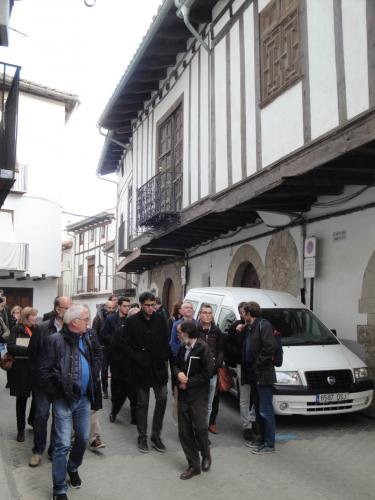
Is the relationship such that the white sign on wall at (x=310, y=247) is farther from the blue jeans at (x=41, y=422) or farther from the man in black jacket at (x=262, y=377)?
the blue jeans at (x=41, y=422)

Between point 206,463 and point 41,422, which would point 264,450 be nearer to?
point 206,463

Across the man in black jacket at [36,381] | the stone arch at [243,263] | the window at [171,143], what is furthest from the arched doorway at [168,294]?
the man in black jacket at [36,381]

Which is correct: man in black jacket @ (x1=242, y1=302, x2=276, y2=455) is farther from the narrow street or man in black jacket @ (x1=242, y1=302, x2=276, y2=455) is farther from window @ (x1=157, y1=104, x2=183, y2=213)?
window @ (x1=157, y1=104, x2=183, y2=213)

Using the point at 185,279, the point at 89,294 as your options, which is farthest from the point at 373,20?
the point at 89,294

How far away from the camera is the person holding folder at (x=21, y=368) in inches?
241

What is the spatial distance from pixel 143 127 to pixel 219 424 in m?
12.4

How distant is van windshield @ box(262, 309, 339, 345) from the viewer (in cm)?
752

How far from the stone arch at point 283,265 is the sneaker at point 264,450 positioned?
4.65 m

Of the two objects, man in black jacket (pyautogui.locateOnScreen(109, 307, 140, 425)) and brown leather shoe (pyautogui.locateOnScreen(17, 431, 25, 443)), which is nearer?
brown leather shoe (pyautogui.locateOnScreen(17, 431, 25, 443))

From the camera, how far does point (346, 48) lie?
7.28 m

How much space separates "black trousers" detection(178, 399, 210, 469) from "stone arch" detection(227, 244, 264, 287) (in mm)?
6306

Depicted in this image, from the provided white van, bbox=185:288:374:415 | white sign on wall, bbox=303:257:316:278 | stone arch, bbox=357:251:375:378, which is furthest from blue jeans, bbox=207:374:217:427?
white sign on wall, bbox=303:257:316:278

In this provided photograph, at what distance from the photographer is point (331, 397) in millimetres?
6570

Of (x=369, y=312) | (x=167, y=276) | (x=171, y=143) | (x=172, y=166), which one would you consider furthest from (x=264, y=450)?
(x=167, y=276)
